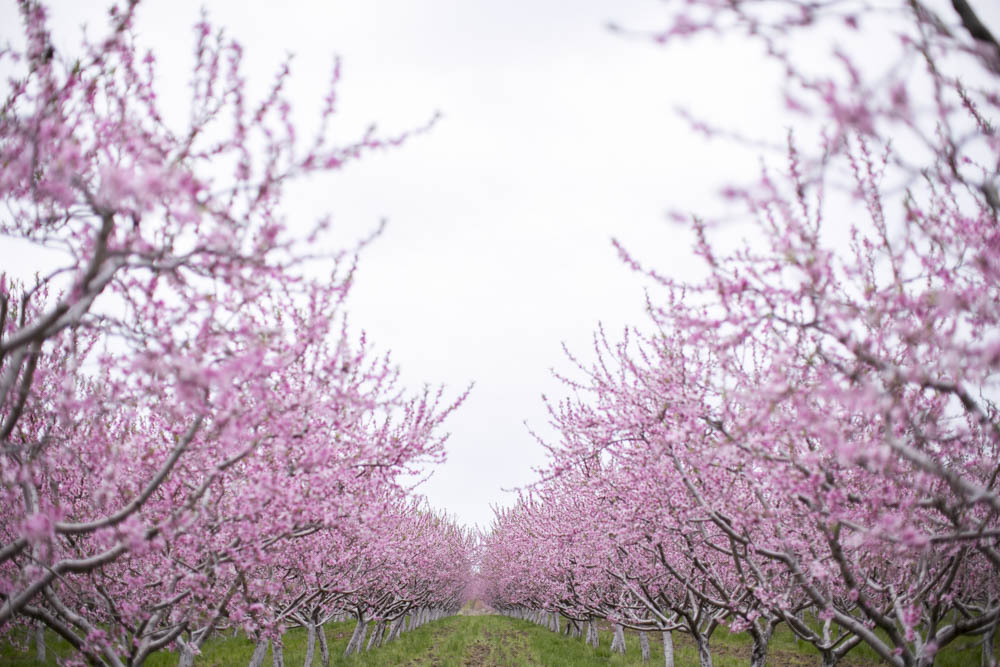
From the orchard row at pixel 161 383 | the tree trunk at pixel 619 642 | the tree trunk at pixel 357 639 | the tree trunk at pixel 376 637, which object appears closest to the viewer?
the orchard row at pixel 161 383

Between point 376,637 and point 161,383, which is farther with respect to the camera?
point 376,637

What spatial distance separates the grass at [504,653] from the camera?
13516 millimetres

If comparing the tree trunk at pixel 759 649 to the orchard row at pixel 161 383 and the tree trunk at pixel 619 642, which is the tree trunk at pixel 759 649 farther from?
the tree trunk at pixel 619 642

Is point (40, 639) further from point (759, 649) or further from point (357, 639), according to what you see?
point (357, 639)

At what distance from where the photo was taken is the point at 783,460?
411 cm

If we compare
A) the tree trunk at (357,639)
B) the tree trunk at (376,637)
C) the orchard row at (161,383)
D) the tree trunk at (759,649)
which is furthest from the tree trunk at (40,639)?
the tree trunk at (376,637)

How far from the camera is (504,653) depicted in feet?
62.2

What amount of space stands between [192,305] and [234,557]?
235cm

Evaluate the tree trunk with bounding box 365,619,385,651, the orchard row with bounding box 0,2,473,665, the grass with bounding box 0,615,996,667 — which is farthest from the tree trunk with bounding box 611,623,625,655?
the orchard row with bounding box 0,2,473,665

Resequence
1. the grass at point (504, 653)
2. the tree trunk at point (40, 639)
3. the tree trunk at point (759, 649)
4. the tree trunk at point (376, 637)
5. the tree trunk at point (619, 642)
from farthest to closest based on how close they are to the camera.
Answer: the tree trunk at point (376, 637)
the tree trunk at point (619, 642)
the grass at point (504, 653)
the tree trunk at point (759, 649)
the tree trunk at point (40, 639)

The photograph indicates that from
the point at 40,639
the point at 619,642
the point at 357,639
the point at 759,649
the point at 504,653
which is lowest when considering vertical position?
the point at 504,653

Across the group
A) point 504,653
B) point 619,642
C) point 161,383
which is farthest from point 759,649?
point 504,653

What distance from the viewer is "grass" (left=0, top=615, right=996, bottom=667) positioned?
44.3 feet

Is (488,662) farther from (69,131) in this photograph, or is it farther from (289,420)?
(69,131)
